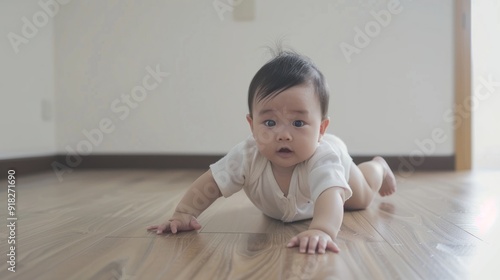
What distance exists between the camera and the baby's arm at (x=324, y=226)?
87 cm

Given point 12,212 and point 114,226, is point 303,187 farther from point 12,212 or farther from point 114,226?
point 12,212

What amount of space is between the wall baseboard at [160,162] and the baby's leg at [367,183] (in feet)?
3.47

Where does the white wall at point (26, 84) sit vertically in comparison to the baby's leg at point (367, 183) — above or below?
above

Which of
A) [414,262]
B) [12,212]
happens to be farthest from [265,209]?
[12,212]

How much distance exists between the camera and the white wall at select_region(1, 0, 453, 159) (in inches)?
105

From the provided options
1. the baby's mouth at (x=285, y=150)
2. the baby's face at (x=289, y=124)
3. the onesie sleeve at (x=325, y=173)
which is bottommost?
the onesie sleeve at (x=325, y=173)

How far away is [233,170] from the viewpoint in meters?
1.16

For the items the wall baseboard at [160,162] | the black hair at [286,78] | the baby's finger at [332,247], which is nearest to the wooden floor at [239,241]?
the baby's finger at [332,247]

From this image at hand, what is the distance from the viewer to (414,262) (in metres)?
0.79

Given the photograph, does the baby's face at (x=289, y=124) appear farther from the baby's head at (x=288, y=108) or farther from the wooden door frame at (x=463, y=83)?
the wooden door frame at (x=463, y=83)

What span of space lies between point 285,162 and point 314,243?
0.26 meters

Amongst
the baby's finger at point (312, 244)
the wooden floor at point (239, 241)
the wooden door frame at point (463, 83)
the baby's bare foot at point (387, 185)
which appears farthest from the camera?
the wooden door frame at point (463, 83)

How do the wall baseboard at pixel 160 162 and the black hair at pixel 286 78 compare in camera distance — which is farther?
the wall baseboard at pixel 160 162

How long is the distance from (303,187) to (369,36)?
1764 millimetres
